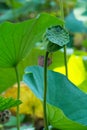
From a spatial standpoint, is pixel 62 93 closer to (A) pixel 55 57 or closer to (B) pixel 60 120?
(B) pixel 60 120

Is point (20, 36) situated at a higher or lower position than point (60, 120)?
higher

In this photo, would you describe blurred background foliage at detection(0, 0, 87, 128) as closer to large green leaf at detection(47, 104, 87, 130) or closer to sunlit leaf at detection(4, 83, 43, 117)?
sunlit leaf at detection(4, 83, 43, 117)

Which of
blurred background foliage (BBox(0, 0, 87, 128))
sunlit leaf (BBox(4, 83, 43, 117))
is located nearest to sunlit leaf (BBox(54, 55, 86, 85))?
blurred background foliage (BBox(0, 0, 87, 128))

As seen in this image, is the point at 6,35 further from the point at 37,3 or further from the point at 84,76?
the point at 37,3

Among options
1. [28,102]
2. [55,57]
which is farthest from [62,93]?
[28,102]

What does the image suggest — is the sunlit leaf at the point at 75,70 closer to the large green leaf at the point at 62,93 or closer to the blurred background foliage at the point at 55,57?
the blurred background foliage at the point at 55,57
